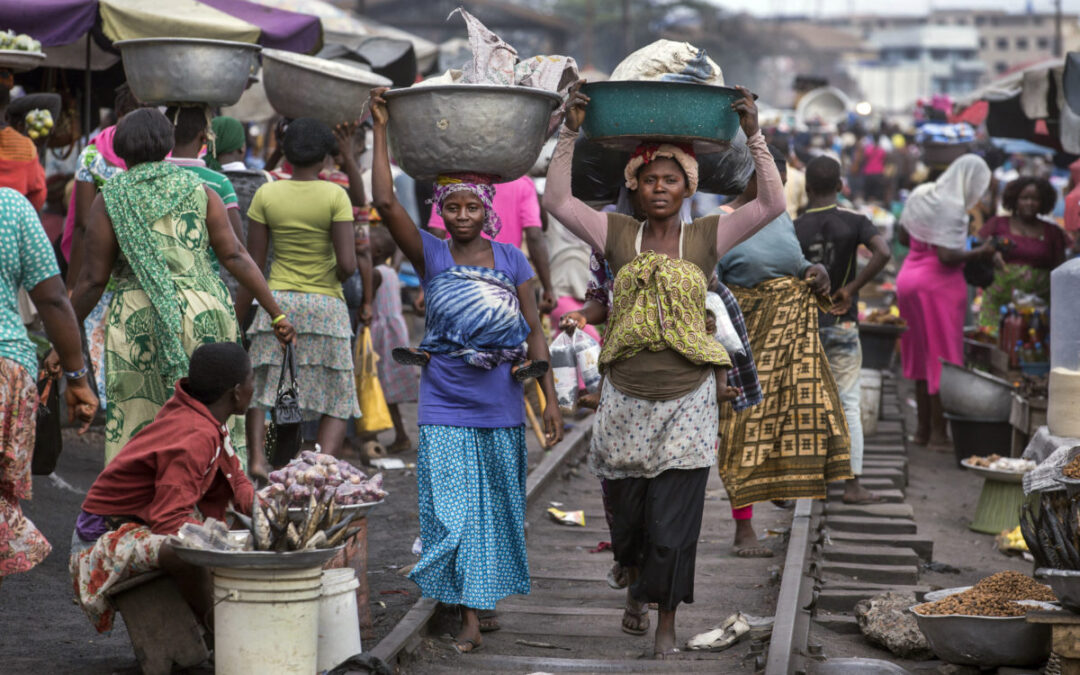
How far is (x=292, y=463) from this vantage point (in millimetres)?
5371

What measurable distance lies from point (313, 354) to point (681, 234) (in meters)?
2.97

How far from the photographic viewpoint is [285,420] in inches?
273

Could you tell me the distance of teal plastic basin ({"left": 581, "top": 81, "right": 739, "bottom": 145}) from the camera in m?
5.29

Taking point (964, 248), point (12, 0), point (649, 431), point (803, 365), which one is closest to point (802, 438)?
point (803, 365)

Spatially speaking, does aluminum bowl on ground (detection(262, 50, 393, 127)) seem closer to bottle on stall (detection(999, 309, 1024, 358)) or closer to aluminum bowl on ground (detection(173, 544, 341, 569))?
aluminum bowl on ground (detection(173, 544, 341, 569))

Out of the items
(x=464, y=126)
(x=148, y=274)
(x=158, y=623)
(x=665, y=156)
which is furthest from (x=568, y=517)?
(x=158, y=623)

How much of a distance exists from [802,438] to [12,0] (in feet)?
17.8

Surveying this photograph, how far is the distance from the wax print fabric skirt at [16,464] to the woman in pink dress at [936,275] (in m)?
7.94

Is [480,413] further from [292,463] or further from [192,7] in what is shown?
[192,7]

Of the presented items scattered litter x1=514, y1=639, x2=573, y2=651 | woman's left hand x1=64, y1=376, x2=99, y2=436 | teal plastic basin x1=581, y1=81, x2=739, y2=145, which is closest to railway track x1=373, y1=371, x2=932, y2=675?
scattered litter x1=514, y1=639, x2=573, y2=651

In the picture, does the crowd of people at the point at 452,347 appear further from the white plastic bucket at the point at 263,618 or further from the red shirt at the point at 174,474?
the white plastic bucket at the point at 263,618

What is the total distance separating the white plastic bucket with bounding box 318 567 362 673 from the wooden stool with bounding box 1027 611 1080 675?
2524 mm

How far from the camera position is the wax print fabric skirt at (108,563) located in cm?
475

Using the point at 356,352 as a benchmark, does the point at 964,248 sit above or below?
above
